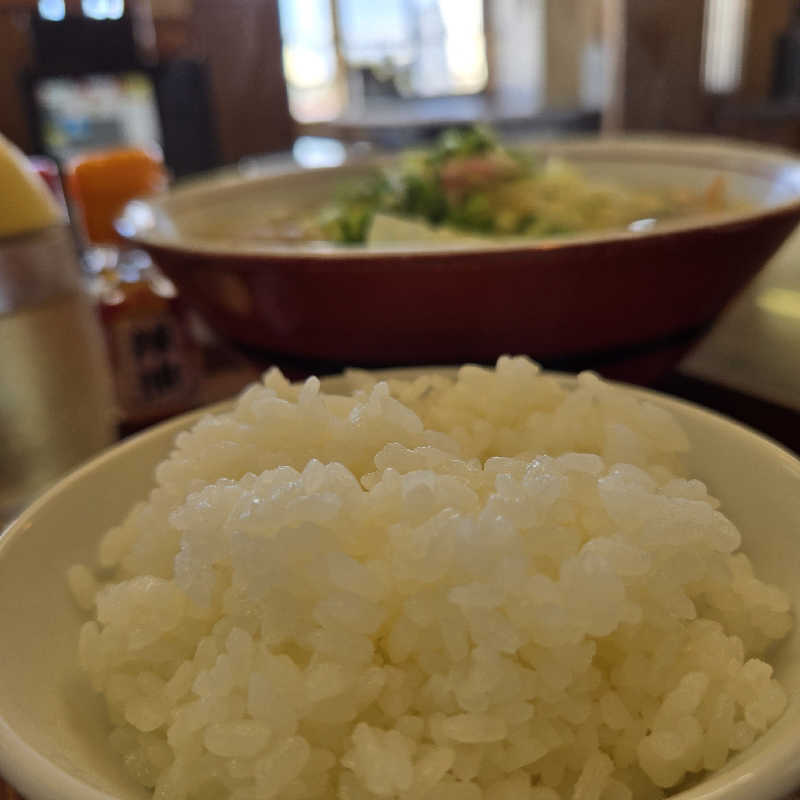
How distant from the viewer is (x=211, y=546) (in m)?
0.48

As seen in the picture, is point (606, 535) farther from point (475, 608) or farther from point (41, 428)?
point (41, 428)

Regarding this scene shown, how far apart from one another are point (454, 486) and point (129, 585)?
212 mm

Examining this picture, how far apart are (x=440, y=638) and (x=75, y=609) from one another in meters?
0.28

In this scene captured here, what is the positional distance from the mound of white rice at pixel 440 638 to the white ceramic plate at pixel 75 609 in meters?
0.02

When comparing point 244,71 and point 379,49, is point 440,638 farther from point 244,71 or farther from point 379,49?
point 379,49

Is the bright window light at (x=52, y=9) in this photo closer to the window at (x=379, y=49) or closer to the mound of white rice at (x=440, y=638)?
the mound of white rice at (x=440, y=638)

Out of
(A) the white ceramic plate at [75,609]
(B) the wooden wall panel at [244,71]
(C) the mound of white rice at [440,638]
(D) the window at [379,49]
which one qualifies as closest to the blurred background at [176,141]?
(B) the wooden wall panel at [244,71]

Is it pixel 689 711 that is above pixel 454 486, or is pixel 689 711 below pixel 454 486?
below

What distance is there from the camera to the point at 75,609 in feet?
1.93

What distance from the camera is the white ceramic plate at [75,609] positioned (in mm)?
401

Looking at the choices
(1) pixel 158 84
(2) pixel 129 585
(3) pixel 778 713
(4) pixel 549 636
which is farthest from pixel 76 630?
(1) pixel 158 84

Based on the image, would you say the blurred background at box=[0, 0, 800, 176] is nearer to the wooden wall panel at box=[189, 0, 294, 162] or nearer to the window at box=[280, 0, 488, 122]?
the wooden wall panel at box=[189, 0, 294, 162]

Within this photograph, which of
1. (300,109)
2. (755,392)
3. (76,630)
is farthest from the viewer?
(300,109)

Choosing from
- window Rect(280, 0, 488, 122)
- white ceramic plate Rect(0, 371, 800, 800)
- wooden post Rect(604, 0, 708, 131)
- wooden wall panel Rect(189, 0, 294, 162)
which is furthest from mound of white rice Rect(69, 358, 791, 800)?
window Rect(280, 0, 488, 122)
